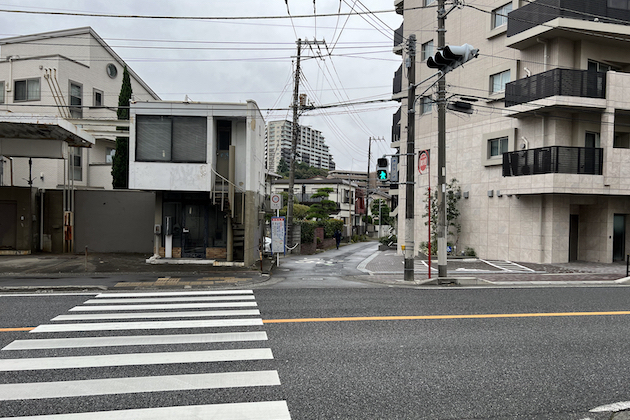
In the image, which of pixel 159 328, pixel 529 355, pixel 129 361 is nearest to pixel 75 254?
pixel 159 328

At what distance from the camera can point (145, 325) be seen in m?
7.95

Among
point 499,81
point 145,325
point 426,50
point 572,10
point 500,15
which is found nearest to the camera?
point 145,325

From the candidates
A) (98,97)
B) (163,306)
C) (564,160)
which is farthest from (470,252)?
(98,97)

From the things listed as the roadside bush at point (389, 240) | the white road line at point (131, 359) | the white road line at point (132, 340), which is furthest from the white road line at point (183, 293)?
the roadside bush at point (389, 240)

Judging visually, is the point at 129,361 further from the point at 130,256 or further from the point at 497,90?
the point at 497,90

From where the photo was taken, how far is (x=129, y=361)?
6.02 meters

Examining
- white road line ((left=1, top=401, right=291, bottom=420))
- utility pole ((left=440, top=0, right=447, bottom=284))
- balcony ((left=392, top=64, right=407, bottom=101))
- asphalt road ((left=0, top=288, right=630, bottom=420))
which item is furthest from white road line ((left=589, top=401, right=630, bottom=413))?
balcony ((left=392, top=64, right=407, bottom=101))

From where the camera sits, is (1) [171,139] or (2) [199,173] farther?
(1) [171,139]

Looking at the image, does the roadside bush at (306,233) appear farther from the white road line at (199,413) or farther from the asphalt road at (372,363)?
the white road line at (199,413)

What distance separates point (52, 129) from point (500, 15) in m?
22.0

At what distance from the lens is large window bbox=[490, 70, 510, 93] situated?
2278cm

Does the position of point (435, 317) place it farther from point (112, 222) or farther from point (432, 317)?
point (112, 222)

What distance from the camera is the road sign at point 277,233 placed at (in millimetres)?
17438

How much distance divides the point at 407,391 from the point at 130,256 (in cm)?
1797
